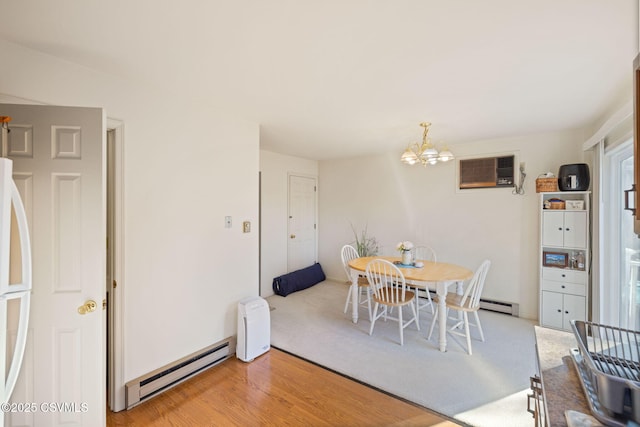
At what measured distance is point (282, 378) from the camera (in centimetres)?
232

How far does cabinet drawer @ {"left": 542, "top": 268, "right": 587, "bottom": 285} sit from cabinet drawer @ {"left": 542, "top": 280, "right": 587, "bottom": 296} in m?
0.04

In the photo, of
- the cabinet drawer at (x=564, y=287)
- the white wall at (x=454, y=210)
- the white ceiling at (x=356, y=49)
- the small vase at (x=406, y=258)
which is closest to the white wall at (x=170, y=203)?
the white ceiling at (x=356, y=49)

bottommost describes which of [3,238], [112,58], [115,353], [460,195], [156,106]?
[115,353]

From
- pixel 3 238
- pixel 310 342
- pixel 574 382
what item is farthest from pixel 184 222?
pixel 574 382

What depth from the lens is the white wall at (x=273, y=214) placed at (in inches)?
173

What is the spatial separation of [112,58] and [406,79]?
1.98 metres

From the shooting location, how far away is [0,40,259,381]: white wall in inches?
70.0

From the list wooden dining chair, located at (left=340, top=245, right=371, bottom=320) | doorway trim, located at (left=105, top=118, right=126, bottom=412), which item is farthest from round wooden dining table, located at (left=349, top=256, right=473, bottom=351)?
doorway trim, located at (left=105, top=118, right=126, bottom=412)

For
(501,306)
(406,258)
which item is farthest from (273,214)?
(501,306)

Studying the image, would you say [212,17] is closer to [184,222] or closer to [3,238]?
[3,238]

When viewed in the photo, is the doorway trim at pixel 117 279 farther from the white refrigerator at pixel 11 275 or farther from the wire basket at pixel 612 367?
the wire basket at pixel 612 367

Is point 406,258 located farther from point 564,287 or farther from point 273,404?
point 273,404

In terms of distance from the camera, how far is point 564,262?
10.5ft

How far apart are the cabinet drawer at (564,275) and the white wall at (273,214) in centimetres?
371
